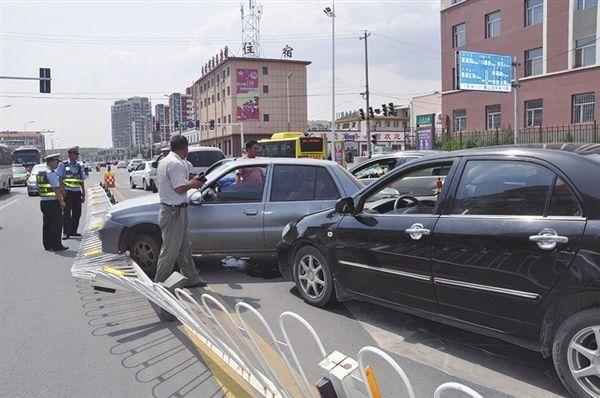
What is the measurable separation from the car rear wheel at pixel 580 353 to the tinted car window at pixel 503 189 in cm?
75

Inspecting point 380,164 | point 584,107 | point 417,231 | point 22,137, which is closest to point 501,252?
point 417,231

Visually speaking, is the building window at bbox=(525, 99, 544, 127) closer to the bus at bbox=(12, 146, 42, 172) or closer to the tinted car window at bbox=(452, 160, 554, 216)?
the tinted car window at bbox=(452, 160, 554, 216)

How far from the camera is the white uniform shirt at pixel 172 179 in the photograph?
Answer: 5.54 m

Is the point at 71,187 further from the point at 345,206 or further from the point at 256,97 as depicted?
the point at 256,97

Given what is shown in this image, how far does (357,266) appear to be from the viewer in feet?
15.6

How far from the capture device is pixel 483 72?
3066cm

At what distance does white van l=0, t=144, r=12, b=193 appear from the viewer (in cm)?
2569

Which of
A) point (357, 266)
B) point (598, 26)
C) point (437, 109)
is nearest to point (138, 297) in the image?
point (357, 266)

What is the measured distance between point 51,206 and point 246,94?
2666 inches

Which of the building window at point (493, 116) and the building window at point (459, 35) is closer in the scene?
the building window at point (493, 116)

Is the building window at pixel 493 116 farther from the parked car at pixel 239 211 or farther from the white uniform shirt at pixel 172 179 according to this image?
the white uniform shirt at pixel 172 179

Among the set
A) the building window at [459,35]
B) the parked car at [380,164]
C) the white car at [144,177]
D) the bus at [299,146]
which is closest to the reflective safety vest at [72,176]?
the parked car at [380,164]

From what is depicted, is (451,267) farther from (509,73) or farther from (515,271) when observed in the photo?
(509,73)

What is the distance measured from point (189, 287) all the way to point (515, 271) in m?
3.88
